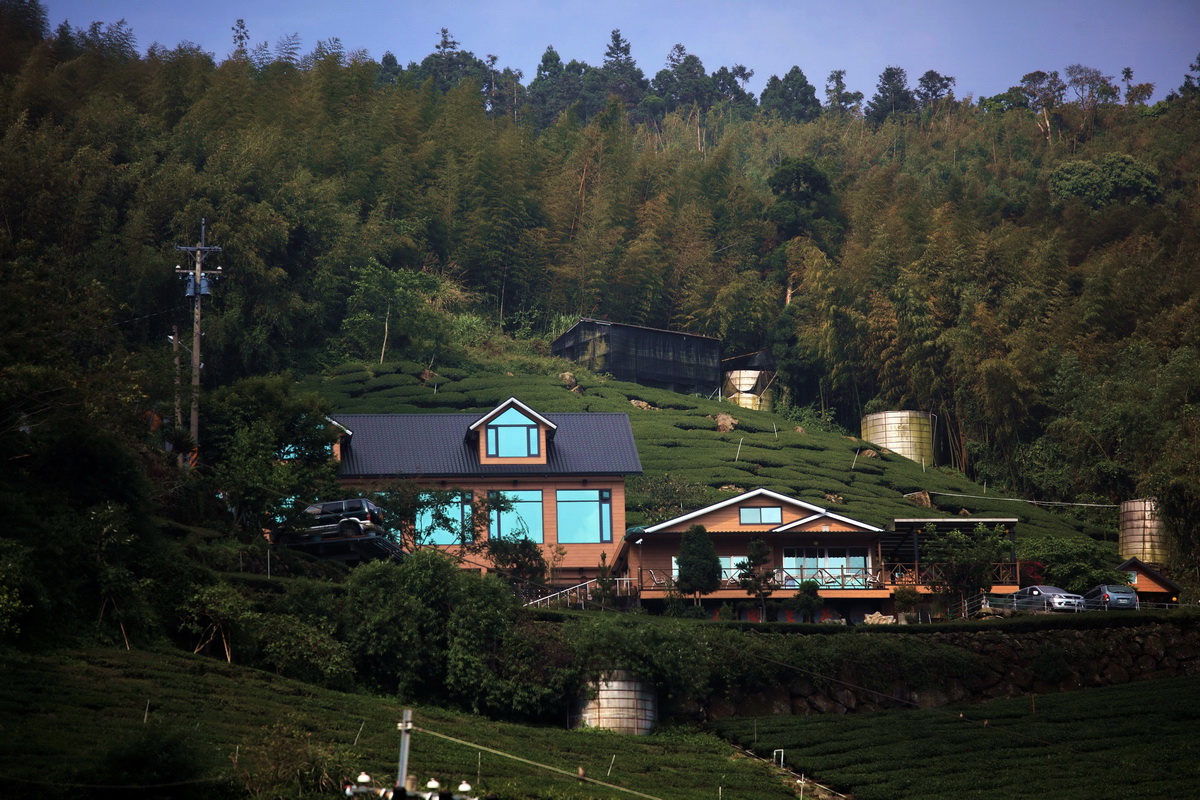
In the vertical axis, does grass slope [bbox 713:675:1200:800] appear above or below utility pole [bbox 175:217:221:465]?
below

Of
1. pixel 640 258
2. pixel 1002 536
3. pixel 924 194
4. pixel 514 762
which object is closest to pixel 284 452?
pixel 514 762

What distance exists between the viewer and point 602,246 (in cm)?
7994

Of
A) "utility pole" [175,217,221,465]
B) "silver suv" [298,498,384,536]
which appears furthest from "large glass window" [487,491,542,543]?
"utility pole" [175,217,221,465]

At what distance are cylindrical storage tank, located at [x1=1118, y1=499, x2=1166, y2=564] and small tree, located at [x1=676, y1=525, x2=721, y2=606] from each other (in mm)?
19746

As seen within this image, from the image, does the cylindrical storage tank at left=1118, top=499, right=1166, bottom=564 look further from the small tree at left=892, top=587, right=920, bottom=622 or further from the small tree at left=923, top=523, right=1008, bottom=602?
the small tree at left=892, top=587, right=920, bottom=622

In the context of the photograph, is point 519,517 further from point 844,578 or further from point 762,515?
point 844,578

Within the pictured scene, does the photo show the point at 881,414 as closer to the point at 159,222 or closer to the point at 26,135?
the point at 159,222

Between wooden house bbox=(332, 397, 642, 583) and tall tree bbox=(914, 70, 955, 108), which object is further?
tall tree bbox=(914, 70, 955, 108)

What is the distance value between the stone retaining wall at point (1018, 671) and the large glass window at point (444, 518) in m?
10.8

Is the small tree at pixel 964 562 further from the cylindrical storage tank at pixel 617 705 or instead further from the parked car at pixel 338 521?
the parked car at pixel 338 521

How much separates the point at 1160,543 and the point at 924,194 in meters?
41.5

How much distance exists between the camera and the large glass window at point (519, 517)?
4325 cm

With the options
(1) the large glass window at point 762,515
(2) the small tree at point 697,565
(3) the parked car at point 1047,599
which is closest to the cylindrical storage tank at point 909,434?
(1) the large glass window at point 762,515

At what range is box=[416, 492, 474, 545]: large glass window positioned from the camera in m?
39.4
